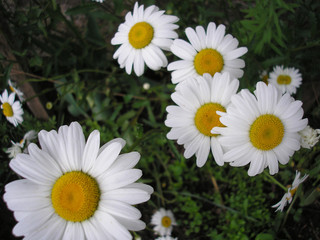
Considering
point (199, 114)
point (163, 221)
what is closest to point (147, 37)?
point (199, 114)

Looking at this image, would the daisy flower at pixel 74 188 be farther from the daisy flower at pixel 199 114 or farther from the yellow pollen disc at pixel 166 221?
the yellow pollen disc at pixel 166 221

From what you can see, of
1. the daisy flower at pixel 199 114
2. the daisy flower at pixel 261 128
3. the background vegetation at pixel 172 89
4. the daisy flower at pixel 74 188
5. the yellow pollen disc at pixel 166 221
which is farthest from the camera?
the yellow pollen disc at pixel 166 221

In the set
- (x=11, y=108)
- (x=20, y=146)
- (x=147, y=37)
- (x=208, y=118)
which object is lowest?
(x=20, y=146)

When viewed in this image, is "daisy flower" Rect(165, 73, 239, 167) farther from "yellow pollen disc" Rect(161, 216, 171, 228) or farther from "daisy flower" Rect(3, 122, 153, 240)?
"yellow pollen disc" Rect(161, 216, 171, 228)

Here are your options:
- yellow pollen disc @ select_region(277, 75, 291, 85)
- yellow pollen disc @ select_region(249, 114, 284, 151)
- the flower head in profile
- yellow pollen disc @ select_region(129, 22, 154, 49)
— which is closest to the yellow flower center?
the flower head in profile

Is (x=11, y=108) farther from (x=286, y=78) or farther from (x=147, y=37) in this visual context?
(x=286, y=78)

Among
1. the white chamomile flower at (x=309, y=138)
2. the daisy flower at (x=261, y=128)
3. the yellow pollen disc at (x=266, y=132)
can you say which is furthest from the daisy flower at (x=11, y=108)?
the white chamomile flower at (x=309, y=138)

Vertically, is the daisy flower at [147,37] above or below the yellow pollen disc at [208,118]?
above

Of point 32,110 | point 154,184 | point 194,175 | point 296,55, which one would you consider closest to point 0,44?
point 32,110

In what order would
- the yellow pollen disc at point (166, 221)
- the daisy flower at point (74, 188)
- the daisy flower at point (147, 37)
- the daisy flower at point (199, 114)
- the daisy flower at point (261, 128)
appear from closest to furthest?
the daisy flower at point (74, 188) < the daisy flower at point (261, 128) < the daisy flower at point (199, 114) < the daisy flower at point (147, 37) < the yellow pollen disc at point (166, 221)
